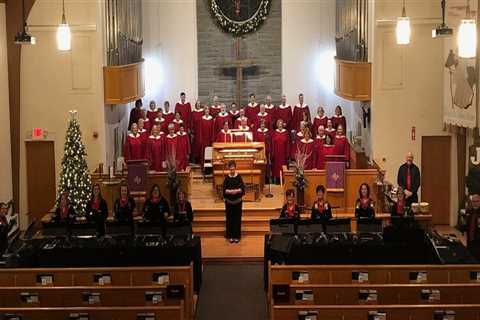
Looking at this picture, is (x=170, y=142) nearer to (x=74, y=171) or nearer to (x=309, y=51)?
(x=74, y=171)

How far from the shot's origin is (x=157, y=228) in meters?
15.5

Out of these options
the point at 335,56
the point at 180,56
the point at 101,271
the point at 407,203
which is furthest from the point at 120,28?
the point at 101,271

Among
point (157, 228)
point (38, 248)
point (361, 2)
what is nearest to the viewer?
point (38, 248)

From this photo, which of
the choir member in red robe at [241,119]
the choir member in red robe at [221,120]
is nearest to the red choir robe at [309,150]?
the choir member in red robe at [241,119]

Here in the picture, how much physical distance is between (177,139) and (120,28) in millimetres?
2999

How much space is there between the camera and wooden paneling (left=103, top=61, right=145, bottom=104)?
65.5ft

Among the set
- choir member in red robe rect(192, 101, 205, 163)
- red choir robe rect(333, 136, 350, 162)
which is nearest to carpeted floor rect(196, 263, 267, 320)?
red choir robe rect(333, 136, 350, 162)

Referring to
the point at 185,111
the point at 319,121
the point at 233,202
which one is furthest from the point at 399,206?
the point at 185,111

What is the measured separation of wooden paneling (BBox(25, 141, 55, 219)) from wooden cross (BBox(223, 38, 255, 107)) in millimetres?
7098

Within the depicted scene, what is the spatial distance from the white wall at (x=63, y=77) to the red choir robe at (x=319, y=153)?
4.90 m

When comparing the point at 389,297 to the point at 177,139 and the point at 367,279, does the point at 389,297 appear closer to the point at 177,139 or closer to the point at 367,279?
the point at 367,279

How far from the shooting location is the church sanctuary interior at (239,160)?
12461 mm

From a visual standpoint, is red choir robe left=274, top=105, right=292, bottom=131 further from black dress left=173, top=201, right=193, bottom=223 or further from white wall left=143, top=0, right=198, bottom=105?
black dress left=173, top=201, right=193, bottom=223

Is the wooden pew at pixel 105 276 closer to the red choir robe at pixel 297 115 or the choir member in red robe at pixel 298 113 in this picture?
the choir member in red robe at pixel 298 113
